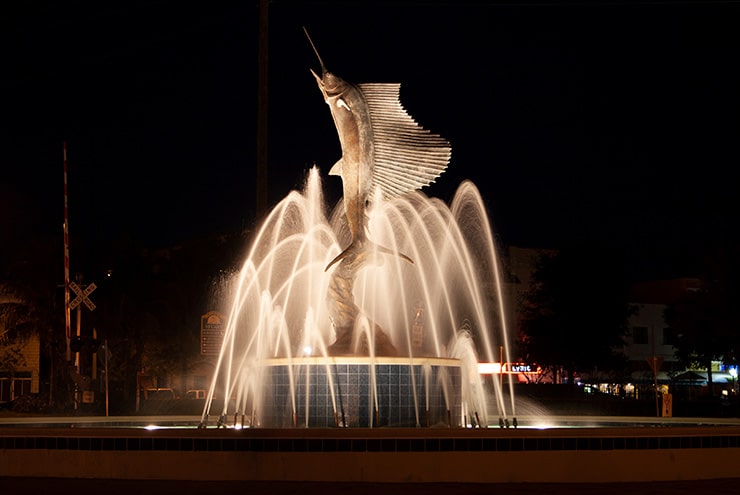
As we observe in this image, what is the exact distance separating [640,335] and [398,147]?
178 ft

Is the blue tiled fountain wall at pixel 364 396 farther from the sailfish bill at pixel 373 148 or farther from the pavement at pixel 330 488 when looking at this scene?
the pavement at pixel 330 488

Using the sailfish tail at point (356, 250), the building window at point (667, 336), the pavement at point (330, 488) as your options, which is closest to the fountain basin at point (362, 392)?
the sailfish tail at point (356, 250)

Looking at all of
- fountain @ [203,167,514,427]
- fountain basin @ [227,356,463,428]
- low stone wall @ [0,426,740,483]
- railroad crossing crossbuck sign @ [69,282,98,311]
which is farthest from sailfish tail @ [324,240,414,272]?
railroad crossing crossbuck sign @ [69,282,98,311]

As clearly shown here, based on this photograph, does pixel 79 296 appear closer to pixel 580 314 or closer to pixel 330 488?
pixel 330 488

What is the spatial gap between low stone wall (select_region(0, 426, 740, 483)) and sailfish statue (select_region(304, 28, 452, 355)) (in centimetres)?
521

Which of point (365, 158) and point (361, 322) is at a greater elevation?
point (365, 158)

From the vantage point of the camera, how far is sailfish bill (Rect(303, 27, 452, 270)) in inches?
697

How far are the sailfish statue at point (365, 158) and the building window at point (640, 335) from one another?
175ft

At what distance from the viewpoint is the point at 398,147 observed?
18.0 meters

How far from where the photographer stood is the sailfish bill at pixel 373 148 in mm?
17703

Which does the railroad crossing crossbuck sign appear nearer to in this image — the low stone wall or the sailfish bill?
the sailfish bill

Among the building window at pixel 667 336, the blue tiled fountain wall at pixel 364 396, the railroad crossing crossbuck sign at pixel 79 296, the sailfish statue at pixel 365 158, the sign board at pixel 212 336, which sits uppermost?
the sailfish statue at pixel 365 158

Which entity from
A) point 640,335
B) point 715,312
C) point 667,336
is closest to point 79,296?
point 715,312

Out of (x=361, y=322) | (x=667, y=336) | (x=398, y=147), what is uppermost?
(x=398, y=147)
